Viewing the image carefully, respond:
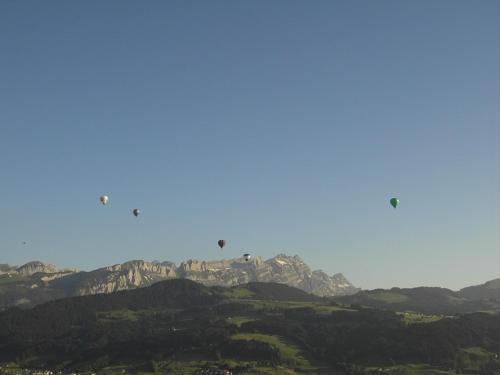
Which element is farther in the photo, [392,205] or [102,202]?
[102,202]
